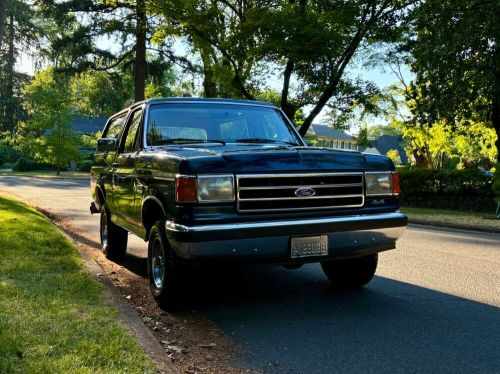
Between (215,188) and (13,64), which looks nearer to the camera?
(215,188)

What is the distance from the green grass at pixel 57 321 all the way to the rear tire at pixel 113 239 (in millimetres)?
606

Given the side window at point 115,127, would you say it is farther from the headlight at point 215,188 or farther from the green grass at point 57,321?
the headlight at point 215,188

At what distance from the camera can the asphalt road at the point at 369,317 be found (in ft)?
12.6

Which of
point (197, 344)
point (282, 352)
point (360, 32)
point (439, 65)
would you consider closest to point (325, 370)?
point (282, 352)

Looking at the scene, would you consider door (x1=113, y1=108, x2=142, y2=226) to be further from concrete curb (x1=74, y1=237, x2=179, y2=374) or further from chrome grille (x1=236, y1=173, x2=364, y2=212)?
chrome grille (x1=236, y1=173, x2=364, y2=212)

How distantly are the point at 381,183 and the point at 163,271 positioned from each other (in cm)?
221

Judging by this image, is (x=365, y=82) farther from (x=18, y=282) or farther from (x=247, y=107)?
(x=18, y=282)

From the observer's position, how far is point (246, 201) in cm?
451

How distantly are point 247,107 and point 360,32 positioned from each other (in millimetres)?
14657

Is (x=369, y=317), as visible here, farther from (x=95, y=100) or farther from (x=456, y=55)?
(x=95, y=100)

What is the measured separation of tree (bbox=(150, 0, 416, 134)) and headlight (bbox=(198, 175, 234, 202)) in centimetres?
1425

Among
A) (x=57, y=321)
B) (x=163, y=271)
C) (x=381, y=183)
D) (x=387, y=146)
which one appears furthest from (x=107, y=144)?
(x=387, y=146)

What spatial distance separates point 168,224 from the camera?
459 cm

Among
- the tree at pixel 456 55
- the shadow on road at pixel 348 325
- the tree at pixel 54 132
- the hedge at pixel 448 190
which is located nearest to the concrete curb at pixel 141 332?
the shadow on road at pixel 348 325
